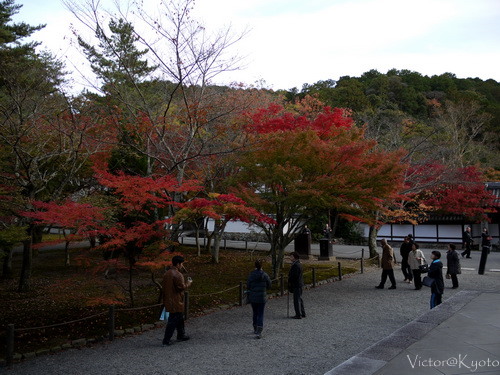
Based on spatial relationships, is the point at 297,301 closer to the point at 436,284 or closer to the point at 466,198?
the point at 436,284

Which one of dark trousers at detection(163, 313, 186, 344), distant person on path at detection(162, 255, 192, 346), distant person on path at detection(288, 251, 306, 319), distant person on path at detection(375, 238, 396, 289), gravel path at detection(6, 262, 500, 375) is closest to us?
gravel path at detection(6, 262, 500, 375)

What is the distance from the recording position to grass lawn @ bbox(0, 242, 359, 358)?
876cm

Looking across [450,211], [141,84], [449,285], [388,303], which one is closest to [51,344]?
[388,303]

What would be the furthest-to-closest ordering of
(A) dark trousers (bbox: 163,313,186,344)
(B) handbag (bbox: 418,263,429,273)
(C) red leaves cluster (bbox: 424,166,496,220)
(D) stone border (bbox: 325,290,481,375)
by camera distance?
(C) red leaves cluster (bbox: 424,166,496,220) < (B) handbag (bbox: 418,263,429,273) < (A) dark trousers (bbox: 163,313,186,344) < (D) stone border (bbox: 325,290,481,375)

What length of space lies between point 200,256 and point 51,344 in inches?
531

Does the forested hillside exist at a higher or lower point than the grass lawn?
higher

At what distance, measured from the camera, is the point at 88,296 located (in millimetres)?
12438

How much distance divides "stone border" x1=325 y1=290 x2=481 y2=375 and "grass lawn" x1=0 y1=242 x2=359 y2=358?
4.78 m

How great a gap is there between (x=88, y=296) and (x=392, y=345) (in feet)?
31.8

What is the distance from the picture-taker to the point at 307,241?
21734 millimetres

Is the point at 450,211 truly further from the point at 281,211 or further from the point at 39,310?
the point at 39,310

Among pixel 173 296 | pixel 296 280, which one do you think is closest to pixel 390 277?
pixel 296 280

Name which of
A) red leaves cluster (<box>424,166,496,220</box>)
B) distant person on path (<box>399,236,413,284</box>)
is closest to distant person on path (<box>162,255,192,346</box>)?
distant person on path (<box>399,236,413,284</box>)

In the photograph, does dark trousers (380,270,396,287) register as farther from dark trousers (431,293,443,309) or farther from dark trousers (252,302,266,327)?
dark trousers (252,302,266,327)
